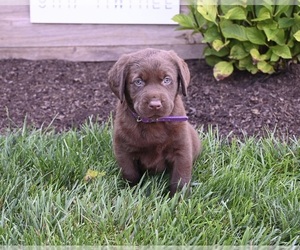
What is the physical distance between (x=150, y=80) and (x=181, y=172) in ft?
2.18

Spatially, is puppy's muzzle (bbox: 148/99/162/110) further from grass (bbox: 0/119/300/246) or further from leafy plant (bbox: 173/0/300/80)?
leafy plant (bbox: 173/0/300/80)

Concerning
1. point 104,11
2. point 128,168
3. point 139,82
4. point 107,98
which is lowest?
point 107,98

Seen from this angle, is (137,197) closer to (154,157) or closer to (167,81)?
(154,157)

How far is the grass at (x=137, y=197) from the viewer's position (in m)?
3.54

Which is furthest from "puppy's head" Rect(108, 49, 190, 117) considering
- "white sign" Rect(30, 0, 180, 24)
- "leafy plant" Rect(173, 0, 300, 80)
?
"white sign" Rect(30, 0, 180, 24)

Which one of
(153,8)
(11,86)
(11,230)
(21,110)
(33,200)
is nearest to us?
(11,230)

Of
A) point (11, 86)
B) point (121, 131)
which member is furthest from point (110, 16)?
point (121, 131)

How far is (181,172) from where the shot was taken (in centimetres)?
415

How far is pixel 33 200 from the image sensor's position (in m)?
3.81

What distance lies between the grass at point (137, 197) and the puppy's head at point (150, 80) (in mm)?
560

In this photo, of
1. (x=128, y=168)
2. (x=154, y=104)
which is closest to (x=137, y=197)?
(x=128, y=168)

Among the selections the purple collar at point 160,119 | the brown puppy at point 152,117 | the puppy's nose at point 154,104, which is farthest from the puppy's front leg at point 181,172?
the puppy's nose at point 154,104

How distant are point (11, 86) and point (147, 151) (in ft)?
7.96

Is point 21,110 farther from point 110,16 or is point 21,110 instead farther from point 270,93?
point 270,93
